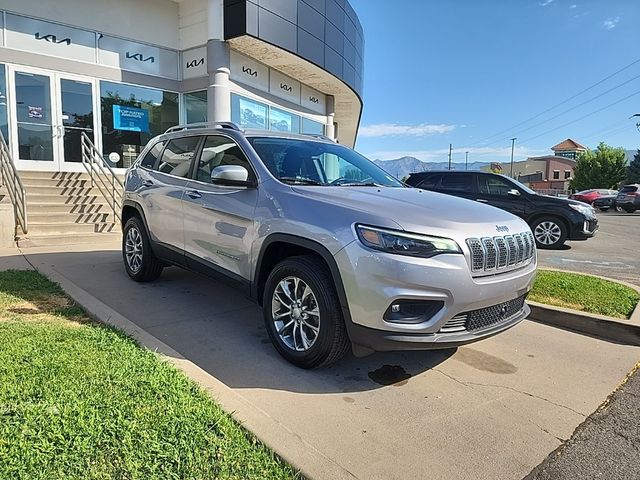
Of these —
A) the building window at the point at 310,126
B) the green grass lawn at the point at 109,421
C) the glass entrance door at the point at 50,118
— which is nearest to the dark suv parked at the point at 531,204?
the green grass lawn at the point at 109,421

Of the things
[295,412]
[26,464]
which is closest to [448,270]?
[295,412]

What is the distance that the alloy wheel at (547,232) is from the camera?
10.2 metres

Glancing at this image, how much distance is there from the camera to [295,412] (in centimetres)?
298

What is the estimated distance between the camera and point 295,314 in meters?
3.57

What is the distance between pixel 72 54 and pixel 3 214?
6.11 m

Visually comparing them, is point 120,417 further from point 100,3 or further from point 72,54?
point 100,3

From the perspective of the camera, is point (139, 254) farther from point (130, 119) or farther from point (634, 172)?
point (634, 172)

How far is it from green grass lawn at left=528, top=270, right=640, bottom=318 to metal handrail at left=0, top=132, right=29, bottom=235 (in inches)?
335

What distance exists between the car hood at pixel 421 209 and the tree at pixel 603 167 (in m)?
63.8

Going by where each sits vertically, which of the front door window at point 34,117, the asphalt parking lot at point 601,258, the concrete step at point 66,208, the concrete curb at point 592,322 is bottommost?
the concrete curb at point 592,322

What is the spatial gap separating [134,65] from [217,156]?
1020cm

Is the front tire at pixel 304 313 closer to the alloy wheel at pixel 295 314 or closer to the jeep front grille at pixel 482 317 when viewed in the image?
the alloy wheel at pixel 295 314

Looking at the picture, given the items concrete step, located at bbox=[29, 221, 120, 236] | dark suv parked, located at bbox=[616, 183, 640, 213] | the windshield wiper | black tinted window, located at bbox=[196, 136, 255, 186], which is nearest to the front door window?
concrete step, located at bbox=[29, 221, 120, 236]

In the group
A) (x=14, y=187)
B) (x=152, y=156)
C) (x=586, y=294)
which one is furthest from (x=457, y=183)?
(x=14, y=187)
